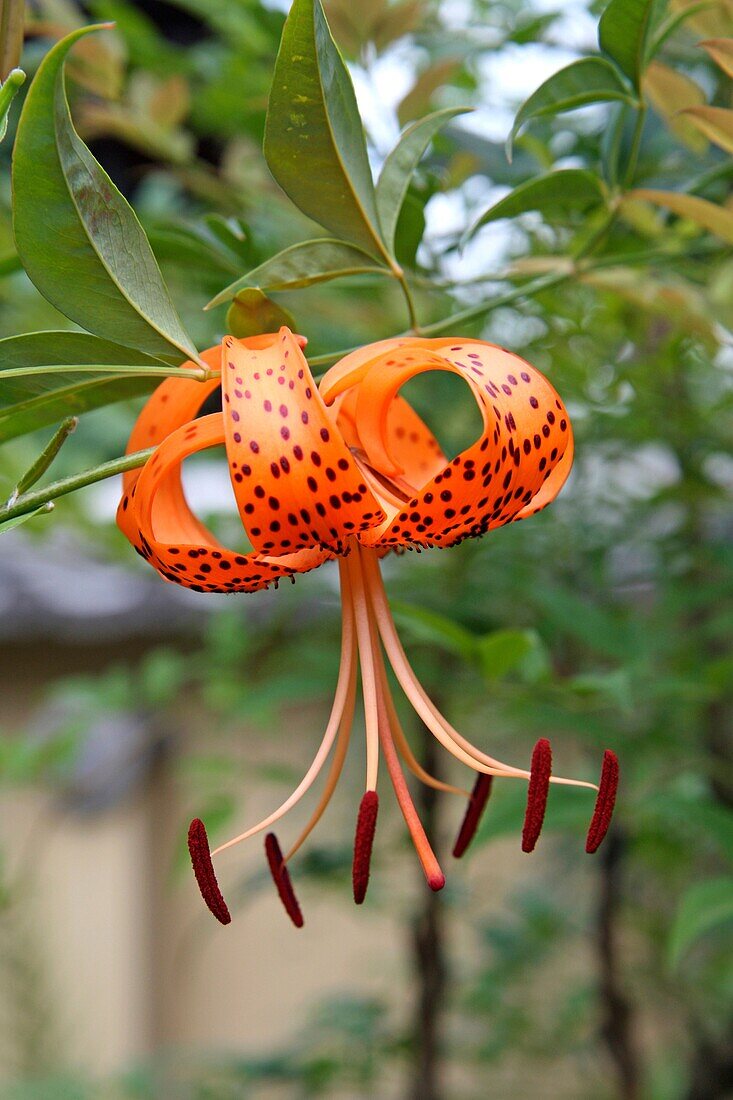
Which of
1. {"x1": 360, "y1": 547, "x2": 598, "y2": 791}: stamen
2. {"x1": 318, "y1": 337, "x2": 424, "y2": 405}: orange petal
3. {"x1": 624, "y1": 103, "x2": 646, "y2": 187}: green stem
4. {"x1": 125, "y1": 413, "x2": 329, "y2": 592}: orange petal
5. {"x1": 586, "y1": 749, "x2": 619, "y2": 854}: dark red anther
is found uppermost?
{"x1": 624, "y1": 103, "x2": 646, "y2": 187}: green stem

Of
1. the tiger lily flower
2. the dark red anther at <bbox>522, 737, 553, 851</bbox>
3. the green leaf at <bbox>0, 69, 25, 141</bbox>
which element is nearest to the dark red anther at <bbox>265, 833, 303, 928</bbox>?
the tiger lily flower

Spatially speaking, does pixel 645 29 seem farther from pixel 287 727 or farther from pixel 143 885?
pixel 143 885

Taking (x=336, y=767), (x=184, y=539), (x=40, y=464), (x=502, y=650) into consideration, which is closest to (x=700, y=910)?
(x=502, y=650)

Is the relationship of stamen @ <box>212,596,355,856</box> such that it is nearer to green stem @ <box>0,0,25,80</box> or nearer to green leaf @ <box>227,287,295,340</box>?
green leaf @ <box>227,287,295,340</box>

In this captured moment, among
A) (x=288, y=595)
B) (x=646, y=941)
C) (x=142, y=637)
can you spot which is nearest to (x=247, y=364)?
(x=288, y=595)

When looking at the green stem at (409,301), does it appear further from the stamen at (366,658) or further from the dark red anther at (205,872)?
the dark red anther at (205,872)

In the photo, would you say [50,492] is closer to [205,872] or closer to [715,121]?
[205,872]

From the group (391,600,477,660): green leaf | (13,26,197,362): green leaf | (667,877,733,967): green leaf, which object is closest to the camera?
(13,26,197,362): green leaf
